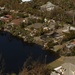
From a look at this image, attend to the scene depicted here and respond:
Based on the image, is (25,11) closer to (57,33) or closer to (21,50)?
(57,33)

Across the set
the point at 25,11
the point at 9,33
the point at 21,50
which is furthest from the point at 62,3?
the point at 21,50

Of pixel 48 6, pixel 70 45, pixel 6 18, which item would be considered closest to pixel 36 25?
pixel 6 18

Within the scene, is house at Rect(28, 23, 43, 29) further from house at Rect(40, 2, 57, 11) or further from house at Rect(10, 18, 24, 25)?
house at Rect(40, 2, 57, 11)

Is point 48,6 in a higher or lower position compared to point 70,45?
higher

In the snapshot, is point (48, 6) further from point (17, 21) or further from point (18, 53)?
point (18, 53)

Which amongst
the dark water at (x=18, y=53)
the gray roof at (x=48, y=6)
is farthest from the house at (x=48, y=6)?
the dark water at (x=18, y=53)

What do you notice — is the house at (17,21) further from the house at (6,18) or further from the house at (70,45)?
the house at (70,45)

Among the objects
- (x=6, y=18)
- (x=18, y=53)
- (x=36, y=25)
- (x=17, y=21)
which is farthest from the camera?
(x=6, y=18)

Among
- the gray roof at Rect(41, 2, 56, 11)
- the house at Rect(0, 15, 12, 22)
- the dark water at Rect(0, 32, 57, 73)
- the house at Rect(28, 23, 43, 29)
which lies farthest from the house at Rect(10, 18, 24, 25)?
the gray roof at Rect(41, 2, 56, 11)
